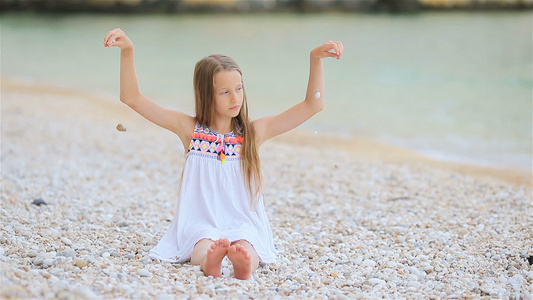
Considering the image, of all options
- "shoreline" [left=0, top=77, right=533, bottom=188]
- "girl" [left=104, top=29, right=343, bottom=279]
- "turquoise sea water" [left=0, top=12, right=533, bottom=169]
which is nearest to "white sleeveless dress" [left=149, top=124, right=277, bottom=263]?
"girl" [left=104, top=29, right=343, bottom=279]

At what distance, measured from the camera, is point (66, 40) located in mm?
22531

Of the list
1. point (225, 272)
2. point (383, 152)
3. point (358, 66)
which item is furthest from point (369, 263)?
point (358, 66)

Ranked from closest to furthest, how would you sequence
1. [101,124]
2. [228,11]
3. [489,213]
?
[489,213] < [101,124] < [228,11]

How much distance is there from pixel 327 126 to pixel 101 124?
3707mm

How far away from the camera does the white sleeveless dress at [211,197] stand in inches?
138

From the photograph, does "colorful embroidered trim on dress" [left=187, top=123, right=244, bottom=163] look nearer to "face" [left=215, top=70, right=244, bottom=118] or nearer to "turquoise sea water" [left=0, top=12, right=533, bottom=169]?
"face" [left=215, top=70, right=244, bottom=118]

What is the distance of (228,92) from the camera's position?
11.2 ft

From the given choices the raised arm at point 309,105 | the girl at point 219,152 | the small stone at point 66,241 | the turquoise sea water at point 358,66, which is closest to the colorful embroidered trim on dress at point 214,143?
the girl at point 219,152

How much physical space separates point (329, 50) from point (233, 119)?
0.68 metres

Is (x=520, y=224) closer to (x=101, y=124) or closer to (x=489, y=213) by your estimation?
(x=489, y=213)

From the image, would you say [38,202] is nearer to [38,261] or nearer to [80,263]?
[38,261]

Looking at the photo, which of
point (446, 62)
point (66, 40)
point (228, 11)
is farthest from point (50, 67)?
point (446, 62)

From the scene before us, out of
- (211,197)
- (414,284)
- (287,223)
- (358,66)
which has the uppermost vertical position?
(358,66)

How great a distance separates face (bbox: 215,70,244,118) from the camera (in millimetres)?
3393
